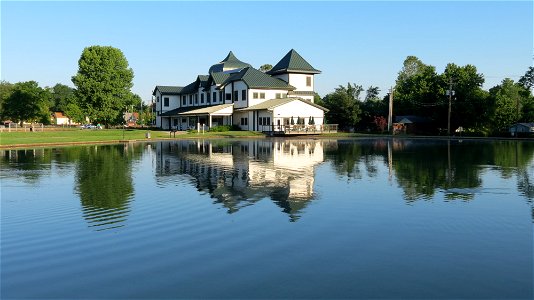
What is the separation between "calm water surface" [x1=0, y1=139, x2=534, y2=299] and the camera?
745cm

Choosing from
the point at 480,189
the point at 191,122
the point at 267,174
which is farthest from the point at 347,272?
the point at 191,122

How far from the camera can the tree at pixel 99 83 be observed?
8281cm

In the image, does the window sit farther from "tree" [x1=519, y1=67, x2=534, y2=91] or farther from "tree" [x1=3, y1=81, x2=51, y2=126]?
"tree" [x1=3, y1=81, x2=51, y2=126]

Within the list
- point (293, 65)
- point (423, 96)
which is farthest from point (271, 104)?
point (423, 96)

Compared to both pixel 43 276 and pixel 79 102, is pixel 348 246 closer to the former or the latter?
pixel 43 276

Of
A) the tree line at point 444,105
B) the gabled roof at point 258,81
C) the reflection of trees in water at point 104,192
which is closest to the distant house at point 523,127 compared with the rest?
the tree line at point 444,105

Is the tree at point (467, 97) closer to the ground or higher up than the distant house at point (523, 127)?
higher up

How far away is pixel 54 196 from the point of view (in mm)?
15820

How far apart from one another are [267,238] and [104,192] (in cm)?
835

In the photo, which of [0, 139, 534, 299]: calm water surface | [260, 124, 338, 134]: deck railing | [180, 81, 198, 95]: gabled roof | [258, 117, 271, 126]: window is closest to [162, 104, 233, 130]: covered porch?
[180, 81, 198, 95]: gabled roof

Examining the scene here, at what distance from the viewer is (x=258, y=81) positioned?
74250mm

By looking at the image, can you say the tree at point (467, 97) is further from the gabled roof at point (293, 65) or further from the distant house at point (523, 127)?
the gabled roof at point (293, 65)

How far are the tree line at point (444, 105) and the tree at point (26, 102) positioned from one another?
65231mm

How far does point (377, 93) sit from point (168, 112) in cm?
4618
